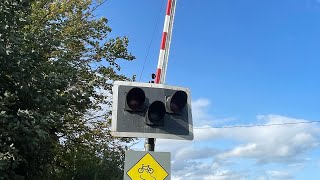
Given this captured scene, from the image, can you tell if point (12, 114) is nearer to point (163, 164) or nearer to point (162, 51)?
point (162, 51)

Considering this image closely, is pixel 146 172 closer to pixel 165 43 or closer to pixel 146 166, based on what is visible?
pixel 146 166

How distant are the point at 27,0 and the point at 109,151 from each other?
25.8 ft

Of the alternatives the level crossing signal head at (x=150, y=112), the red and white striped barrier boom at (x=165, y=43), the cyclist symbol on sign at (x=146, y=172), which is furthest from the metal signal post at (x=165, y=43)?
the cyclist symbol on sign at (x=146, y=172)

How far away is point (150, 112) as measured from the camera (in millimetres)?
6559

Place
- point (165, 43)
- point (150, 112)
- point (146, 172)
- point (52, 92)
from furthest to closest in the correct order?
point (52, 92) < point (165, 43) < point (150, 112) < point (146, 172)

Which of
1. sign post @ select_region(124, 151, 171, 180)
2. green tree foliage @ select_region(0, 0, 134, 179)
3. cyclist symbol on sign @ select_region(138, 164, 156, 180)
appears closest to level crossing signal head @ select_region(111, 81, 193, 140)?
sign post @ select_region(124, 151, 171, 180)

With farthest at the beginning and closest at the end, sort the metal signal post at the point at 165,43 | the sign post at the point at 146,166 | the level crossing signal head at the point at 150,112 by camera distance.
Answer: the metal signal post at the point at 165,43
the level crossing signal head at the point at 150,112
the sign post at the point at 146,166

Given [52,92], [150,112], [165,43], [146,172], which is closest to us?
[146,172]

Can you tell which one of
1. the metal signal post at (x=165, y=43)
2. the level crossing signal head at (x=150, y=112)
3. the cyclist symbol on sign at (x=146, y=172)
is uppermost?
the metal signal post at (x=165, y=43)

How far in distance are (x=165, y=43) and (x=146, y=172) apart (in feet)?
8.13

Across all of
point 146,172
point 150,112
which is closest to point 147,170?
point 146,172

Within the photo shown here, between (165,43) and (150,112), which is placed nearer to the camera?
(150,112)

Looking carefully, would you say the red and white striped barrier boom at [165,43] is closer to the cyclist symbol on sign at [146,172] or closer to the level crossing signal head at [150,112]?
the level crossing signal head at [150,112]

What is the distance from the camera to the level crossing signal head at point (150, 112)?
6538 mm
